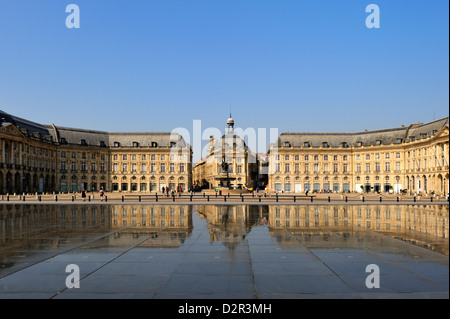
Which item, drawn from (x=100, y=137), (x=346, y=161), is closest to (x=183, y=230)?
(x=346, y=161)

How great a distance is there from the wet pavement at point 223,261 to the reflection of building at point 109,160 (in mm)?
90081

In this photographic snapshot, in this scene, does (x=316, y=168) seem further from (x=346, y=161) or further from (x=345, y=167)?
(x=346, y=161)

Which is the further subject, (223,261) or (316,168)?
(316,168)

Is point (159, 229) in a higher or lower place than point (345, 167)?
lower

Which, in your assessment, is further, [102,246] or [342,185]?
[342,185]

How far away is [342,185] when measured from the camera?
110812 millimetres

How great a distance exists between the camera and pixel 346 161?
112m

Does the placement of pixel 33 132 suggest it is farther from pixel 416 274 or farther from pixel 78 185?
pixel 416 274

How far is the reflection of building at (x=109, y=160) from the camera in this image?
344 ft

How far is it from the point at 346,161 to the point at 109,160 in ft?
240

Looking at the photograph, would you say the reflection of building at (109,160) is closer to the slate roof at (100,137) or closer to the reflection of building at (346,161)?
the slate roof at (100,137)

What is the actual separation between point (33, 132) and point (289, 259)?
99949mm
